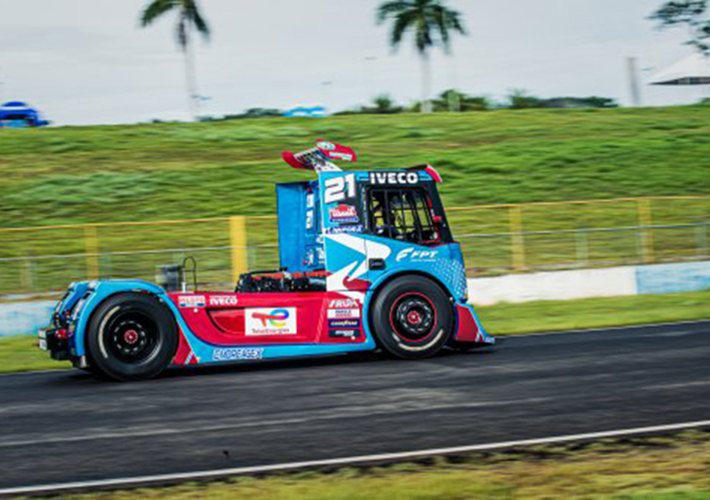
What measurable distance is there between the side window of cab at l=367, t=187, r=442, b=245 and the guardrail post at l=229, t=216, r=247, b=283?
8.25 m

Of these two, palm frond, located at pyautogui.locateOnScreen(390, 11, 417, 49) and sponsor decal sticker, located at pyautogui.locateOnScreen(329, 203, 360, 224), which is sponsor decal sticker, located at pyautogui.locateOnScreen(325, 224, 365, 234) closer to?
sponsor decal sticker, located at pyautogui.locateOnScreen(329, 203, 360, 224)

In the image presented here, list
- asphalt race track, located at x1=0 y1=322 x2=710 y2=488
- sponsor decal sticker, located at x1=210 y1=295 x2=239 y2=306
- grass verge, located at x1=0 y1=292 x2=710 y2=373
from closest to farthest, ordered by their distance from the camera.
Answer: asphalt race track, located at x1=0 y1=322 x2=710 y2=488, sponsor decal sticker, located at x1=210 y1=295 x2=239 y2=306, grass verge, located at x1=0 y1=292 x2=710 y2=373

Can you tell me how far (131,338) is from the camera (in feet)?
38.5

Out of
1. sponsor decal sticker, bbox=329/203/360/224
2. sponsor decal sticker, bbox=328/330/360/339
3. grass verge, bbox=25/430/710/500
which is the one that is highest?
sponsor decal sticker, bbox=329/203/360/224

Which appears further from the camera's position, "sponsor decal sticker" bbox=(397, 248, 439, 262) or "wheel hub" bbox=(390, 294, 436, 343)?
"sponsor decal sticker" bbox=(397, 248, 439, 262)

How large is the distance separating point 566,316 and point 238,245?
22.5 feet

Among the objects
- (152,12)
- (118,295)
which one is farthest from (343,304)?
(152,12)

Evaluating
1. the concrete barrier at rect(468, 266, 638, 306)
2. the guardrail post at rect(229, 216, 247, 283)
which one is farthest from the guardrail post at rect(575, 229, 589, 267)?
the guardrail post at rect(229, 216, 247, 283)

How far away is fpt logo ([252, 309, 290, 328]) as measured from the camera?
12.2m

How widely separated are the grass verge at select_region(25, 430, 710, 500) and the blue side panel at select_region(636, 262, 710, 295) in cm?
1544

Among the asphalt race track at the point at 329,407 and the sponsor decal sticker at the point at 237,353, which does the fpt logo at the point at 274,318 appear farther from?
the asphalt race track at the point at 329,407

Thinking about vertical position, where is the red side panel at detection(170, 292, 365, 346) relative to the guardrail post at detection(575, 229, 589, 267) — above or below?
below

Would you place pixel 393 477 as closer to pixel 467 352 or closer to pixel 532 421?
pixel 532 421

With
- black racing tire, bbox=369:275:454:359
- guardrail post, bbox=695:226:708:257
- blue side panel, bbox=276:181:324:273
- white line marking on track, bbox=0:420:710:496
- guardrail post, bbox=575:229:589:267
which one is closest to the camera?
white line marking on track, bbox=0:420:710:496
